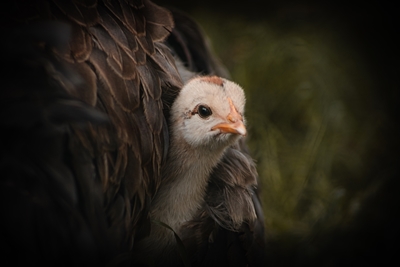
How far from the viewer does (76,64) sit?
4.24 feet

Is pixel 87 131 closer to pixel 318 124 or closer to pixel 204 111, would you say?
pixel 204 111

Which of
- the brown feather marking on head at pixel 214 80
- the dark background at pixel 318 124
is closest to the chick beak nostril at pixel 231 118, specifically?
the brown feather marking on head at pixel 214 80

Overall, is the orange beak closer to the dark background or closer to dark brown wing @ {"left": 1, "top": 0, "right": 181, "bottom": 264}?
dark brown wing @ {"left": 1, "top": 0, "right": 181, "bottom": 264}

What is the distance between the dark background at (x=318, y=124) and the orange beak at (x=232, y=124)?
3.23ft

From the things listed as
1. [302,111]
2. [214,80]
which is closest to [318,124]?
[302,111]

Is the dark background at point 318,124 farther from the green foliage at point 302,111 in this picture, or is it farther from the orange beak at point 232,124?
the orange beak at point 232,124

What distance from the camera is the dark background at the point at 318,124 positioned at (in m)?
2.46

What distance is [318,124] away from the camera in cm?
308

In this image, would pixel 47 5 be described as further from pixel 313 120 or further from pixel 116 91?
pixel 313 120

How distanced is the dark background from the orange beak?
38.8 inches

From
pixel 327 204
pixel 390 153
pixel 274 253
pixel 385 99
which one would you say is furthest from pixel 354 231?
pixel 385 99

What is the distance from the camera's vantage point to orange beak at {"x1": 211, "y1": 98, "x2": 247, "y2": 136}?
61.6 inches

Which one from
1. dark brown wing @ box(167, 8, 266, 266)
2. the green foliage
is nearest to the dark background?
the green foliage

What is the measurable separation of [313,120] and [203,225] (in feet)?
5.49
